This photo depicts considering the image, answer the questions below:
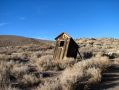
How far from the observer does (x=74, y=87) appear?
436 inches

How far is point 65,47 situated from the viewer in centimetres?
2177

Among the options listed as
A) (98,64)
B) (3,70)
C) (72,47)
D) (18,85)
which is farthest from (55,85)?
(72,47)

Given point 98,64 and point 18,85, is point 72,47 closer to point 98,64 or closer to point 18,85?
point 98,64

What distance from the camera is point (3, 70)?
46.7ft

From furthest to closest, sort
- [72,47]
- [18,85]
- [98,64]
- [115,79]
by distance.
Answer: [72,47]
[98,64]
[115,79]
[18,85]

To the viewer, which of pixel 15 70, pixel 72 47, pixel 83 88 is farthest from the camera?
pixel 72 47

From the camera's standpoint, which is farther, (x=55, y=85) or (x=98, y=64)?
(x=98, y=64)

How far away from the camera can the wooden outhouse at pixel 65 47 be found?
21625 millimetres

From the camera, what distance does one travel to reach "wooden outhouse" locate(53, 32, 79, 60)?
70.9ft

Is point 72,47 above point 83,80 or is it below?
above

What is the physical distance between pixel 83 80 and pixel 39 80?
2130 mm

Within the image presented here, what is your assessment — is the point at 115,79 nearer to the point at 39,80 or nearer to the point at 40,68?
the point at 39,80

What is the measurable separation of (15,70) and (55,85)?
17.1 feet

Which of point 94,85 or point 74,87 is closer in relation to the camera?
point 74,87
